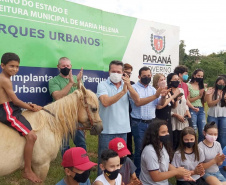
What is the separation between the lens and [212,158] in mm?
3951

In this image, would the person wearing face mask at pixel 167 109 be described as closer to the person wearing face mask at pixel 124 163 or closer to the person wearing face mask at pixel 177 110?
the person wearing face mask at pixel 177 110

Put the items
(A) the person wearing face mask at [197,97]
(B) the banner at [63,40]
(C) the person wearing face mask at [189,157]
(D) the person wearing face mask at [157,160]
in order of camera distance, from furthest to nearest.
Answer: (A) the person wearing face mask at [197,97], (B) the banner at [63,40], (C) the person wearing face mask at [189,157], (D) the person wearing face mask at [157,160]

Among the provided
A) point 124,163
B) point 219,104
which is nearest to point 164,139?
point 124,163

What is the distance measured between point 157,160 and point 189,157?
71cm

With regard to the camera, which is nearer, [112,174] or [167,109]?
[112,174]

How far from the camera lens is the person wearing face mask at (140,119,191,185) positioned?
3.20 meters

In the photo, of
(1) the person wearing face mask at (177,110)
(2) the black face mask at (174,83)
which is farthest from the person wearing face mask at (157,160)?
(2) the black face mask at (174,83)

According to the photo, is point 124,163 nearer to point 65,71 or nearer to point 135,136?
point 135,136

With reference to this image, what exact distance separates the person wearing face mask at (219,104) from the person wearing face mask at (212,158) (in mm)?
1694

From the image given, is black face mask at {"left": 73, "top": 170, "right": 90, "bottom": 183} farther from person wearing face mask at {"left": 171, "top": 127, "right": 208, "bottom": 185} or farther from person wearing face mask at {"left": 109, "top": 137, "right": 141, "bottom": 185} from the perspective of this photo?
person wearing face mask at {"left": 171, "top": 127, "right": 208, "bottom": 185}

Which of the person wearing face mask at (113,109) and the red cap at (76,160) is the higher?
the person wearing face mask at (113,109)

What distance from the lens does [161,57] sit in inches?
257

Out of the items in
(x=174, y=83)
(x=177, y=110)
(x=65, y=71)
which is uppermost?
(x=65, y=71)

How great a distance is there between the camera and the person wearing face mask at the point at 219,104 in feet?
18.4
